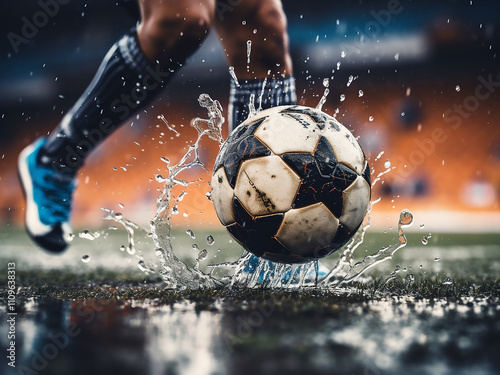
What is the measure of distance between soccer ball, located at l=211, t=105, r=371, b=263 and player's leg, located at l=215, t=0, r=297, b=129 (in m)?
0.64

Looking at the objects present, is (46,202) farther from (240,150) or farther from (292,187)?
(292,187)

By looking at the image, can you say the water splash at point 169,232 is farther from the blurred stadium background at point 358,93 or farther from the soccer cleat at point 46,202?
the blurred stadium background at point 358,93

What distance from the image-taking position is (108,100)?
2.50 metres

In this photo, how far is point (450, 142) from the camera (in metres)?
17.2

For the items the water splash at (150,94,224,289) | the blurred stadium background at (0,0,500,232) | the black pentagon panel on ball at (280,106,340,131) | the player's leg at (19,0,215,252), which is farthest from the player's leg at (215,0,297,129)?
the blurred stadium background at (0,0,500,232)

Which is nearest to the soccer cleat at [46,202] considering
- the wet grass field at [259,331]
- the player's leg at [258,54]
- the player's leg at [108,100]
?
the player's leg at [108,100]

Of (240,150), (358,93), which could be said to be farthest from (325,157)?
(358,93)

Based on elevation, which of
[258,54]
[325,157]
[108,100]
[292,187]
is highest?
[258,54]

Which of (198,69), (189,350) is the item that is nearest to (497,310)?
(189,350)

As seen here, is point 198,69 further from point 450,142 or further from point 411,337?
point 411,337

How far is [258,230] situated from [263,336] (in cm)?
64

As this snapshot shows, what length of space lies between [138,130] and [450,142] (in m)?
11.5

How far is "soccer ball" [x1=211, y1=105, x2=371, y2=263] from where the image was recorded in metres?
1.78

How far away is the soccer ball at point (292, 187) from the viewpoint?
1777 mm
